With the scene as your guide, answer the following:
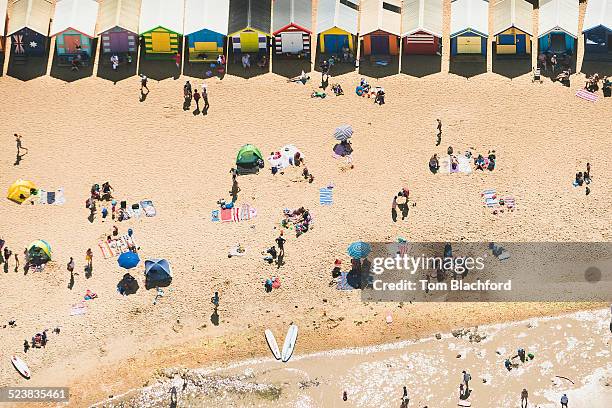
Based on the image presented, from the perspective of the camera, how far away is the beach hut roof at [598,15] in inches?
3649

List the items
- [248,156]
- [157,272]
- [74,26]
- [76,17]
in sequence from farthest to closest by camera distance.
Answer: [76,17] < [74,26] < [248,156] < [157,272]

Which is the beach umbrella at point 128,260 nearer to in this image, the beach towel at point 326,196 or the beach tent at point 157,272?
the beach tent at point 157,272

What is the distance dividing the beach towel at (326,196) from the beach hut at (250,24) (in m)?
12.8

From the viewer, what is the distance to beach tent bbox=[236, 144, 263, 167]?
3428 inches

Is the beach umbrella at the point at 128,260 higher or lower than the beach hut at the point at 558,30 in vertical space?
lower

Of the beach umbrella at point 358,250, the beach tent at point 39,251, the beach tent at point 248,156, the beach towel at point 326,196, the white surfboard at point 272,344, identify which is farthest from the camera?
the beach tent at point 248,156

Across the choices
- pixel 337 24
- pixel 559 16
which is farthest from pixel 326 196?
pixel 559 16

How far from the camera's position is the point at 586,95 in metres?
91.1

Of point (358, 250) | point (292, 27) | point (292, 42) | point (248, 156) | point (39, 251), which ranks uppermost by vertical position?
point (292, 27)

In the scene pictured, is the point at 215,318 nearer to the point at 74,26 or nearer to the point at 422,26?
the point at 74,26

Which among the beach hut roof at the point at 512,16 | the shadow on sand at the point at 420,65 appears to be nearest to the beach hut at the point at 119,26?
the shadow on sand at the point at 420,65

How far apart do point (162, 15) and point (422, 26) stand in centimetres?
1699

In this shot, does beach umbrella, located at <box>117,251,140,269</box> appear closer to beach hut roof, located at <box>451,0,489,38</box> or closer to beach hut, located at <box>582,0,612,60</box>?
beach hut roof, located at <box>451,0,489,38</box>

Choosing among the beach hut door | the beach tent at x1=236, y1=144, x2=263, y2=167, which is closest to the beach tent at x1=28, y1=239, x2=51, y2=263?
the beach tent at x1=236, y1=144, x2=263, y2=167
